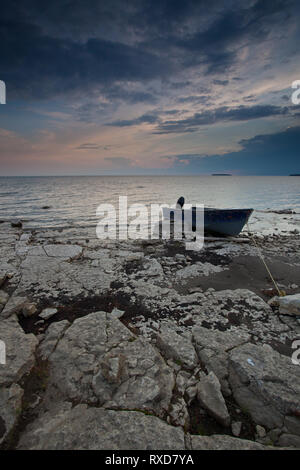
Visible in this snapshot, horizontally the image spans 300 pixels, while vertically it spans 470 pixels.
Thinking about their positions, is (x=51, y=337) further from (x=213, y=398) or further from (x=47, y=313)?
(x=213, y=398)

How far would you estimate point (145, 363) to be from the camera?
344cm

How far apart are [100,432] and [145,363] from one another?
3.85ft

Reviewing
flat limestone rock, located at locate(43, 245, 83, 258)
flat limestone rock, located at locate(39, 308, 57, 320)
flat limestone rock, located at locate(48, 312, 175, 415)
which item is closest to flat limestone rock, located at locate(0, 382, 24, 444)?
flat limestone rock, located at locate(48, 312, 175, 415)

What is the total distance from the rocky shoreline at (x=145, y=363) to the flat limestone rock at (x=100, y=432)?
A: 1cm

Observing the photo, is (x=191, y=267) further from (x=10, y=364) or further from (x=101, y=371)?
(x=10, y=364)

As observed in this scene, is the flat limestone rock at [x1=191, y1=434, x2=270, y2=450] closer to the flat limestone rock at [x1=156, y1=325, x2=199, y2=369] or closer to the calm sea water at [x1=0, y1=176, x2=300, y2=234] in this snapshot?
the flat limestone rock at [x1=156, y1=325, x2=199, y2=369]

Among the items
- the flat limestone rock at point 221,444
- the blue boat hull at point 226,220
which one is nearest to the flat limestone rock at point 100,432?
the flat limestone rock at point 221,444

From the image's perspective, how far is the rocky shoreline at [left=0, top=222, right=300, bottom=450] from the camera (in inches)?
98.7

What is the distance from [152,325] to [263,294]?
376cm

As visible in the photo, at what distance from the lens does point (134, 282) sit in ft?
22.2

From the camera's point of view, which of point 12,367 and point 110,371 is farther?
point 12,367

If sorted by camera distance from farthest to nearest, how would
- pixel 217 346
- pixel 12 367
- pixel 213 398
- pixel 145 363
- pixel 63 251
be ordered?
pixel 63 251
pixel 217 346
pixel 145 363
pixel 12 367
pixel 213 398

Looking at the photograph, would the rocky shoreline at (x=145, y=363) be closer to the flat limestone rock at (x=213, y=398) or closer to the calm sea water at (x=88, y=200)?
the flat limestone rock at (x=213, y=398)

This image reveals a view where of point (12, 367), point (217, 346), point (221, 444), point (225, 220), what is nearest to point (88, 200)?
point (225, 220)
